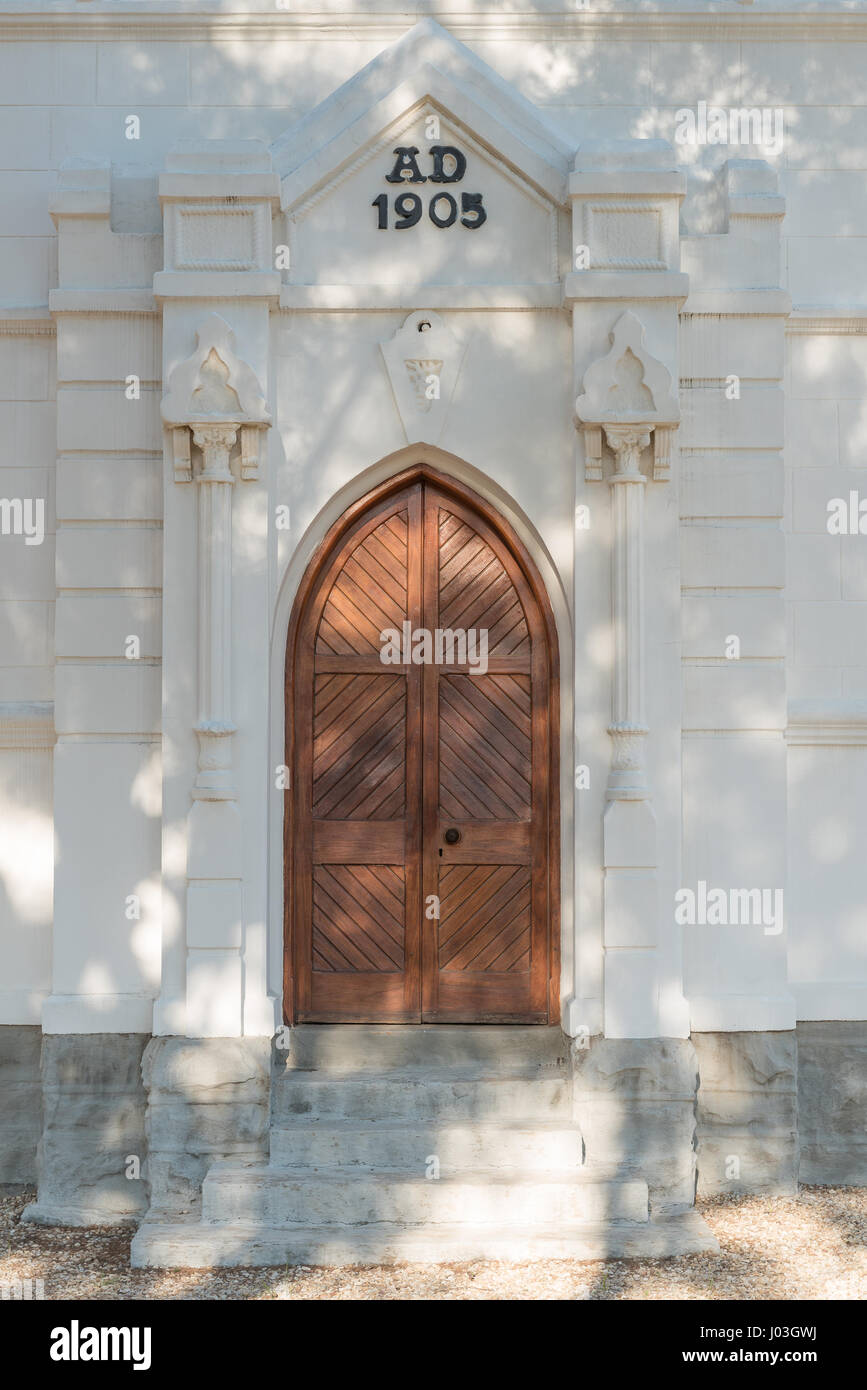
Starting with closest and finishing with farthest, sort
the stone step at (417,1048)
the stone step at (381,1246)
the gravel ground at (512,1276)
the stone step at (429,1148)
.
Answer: the gravel ground at (512,1276) < the stone step at (381,1246) < the stone step at (429,1148) < the stone step at (417,1048)

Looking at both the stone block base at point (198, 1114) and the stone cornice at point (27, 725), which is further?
the stone cornice at point (27, 725)

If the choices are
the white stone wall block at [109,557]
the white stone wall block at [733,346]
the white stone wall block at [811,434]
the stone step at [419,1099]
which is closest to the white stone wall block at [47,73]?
the white stone wall block at [109,557]

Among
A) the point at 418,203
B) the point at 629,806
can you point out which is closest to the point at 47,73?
the point at 418,203

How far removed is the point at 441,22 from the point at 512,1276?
6.90 metres

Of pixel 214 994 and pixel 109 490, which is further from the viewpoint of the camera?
pixel 109 490

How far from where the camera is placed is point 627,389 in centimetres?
701

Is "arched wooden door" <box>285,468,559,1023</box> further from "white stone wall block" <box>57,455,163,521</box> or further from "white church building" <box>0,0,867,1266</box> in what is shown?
"white stone wall block" <box>57,455,163,521</box>

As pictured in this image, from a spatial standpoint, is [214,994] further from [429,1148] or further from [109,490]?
[109,490]

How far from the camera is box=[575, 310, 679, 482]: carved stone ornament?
6953 millimetres

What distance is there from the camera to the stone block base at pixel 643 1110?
6.67m

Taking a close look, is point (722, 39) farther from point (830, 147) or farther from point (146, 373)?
point (146, 373)

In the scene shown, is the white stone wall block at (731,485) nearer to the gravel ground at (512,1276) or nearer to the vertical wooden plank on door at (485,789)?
the vertical wooden plank on door at (485,789)

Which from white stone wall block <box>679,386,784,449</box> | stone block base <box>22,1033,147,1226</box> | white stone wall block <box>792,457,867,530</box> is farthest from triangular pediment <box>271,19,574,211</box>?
stone block base <box>22,1033,147,1226</box>

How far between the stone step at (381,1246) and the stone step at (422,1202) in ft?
0.27
